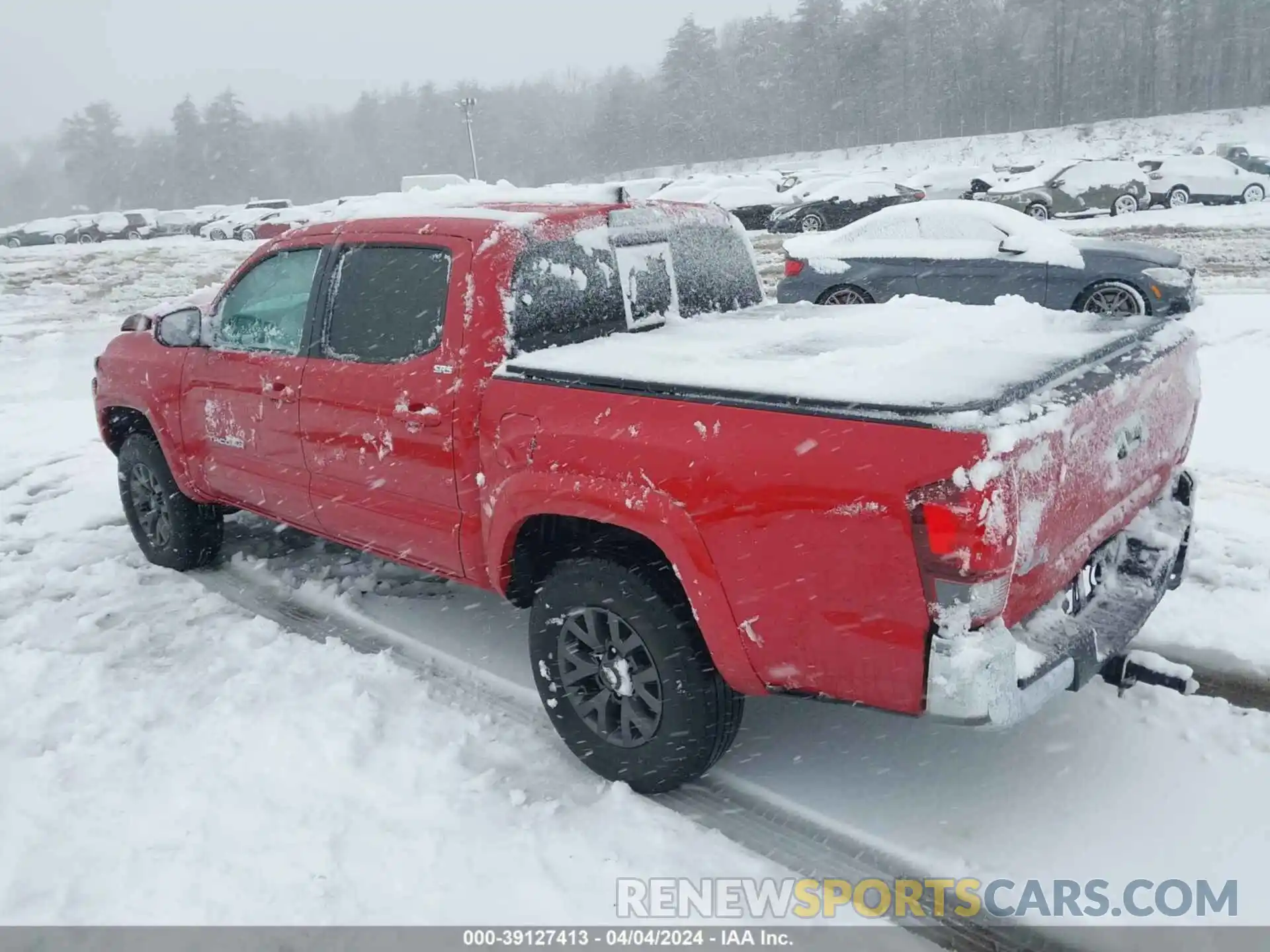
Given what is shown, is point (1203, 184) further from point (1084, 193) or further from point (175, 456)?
Answer: point (175, 456)

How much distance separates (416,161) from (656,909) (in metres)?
126

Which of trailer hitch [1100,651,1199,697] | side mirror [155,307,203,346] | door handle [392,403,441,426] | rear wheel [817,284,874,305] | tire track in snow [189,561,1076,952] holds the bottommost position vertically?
tire track in snow [189,561,1076,952]

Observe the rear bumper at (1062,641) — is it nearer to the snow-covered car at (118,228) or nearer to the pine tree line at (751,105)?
the snow-covered car at (118,228)

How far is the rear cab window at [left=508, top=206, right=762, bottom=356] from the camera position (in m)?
3.69

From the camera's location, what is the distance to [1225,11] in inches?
2736

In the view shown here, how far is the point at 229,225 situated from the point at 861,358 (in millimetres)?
45451

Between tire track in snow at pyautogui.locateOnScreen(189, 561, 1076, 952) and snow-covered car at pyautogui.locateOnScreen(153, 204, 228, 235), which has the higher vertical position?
snow-covered car at pyautogui.locateOnScreen(153, 204, 228, 235)

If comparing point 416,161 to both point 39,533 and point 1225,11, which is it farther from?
point 39,533

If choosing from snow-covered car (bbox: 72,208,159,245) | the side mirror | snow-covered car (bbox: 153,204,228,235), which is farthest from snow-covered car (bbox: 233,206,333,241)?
the side mirror

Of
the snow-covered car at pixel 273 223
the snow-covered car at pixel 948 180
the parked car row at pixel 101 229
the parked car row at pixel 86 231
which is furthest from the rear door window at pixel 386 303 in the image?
the parked car row at pixel 86 231

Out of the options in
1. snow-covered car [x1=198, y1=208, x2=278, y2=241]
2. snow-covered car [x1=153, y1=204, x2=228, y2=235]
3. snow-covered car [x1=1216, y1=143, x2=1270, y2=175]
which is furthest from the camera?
snow-covered car [x1=153, y1=204, x2=228, y2=235]

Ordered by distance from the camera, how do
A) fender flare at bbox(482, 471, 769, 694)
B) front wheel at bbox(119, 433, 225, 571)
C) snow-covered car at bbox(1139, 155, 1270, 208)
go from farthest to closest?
snow-covered car at bbox(1139, 155, 1270, 208)
front wheel at bbox(119, 433, 225, 571)
fender flare at bbox(482, 471, 769, 694)

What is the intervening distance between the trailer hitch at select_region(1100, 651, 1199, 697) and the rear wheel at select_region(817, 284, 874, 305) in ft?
22.9

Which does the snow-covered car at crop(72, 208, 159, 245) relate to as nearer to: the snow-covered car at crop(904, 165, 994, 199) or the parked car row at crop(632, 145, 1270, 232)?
the parked car row at crop(632, 145, 1270, 232)
